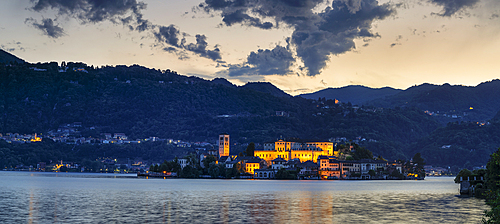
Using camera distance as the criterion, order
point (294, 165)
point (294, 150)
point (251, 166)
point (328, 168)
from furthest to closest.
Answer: point (294, 150) → point (328, 168) → point (251, 166) → point (294, 165)

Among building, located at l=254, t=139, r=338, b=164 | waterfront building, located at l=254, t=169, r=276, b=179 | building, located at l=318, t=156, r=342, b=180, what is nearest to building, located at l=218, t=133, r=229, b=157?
building, located at l=254, t=139, r=338, b=164

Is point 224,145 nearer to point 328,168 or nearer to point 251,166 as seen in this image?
point 251,166

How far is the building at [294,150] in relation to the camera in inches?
6181

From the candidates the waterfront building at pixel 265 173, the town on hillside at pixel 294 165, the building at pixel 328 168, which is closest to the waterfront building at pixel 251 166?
the town on hillside at pixel 294 165

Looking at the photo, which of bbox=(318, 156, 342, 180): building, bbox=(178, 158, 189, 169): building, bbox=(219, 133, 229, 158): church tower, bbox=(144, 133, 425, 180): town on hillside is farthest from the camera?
bbox=(219, 133, 229, 158): church tower

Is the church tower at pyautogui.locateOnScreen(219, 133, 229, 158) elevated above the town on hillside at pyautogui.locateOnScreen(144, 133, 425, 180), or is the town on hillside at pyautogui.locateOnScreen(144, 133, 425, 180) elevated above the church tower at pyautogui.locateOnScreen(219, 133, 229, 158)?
the church tower at pyautogui.locateOnScreen(219, 133, 229, 158)

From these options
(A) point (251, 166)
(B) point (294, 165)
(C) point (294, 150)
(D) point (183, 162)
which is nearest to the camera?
(B) point (294, 165)

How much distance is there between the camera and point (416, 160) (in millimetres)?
175250

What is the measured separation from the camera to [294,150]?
522 feet

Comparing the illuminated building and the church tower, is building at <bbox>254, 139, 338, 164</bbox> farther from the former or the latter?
the church tower

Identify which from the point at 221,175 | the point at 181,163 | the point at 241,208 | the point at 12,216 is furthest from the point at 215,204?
the point at 181,163

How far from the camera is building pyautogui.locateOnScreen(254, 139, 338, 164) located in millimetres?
157000

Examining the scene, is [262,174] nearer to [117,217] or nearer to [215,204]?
→ [215,204]

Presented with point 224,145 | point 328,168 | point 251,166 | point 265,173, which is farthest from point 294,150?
point 224,145
